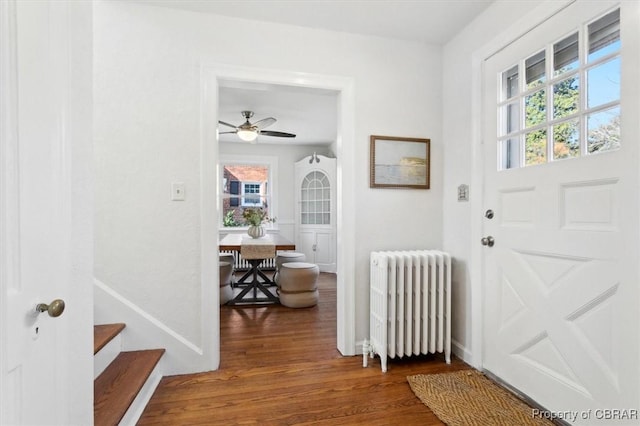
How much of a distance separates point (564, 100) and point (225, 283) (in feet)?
11.8

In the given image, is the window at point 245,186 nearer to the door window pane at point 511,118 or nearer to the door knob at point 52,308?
the door window pane at point 511,118

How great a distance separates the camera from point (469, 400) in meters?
1.79

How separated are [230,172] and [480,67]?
485cm

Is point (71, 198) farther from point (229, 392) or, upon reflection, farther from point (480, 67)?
point (480, 67)

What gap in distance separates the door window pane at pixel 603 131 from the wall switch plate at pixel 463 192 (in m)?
0.82

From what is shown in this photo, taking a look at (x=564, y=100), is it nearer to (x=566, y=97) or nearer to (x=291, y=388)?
(x=566, y=97)

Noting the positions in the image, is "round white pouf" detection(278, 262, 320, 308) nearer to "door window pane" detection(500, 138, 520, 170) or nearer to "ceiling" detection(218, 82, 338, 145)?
"ceiling" detection(218, 82, 338, 145)

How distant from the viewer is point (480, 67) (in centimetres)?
217

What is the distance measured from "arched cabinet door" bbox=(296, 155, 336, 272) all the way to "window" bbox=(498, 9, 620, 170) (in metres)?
3.83

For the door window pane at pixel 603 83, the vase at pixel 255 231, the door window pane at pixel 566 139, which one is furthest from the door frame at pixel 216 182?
the vase at pixel 255 231

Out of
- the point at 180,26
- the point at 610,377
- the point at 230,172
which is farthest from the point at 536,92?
the point at 230,172

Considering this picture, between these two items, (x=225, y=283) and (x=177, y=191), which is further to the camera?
(x=225, y=283)

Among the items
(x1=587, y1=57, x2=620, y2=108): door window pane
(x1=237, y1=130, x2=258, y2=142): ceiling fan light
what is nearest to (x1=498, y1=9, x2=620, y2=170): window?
(x1=587, y1=57, x2=620, y2=108): door window pane

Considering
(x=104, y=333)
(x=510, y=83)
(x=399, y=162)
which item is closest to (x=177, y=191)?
(x=104, y=333)
